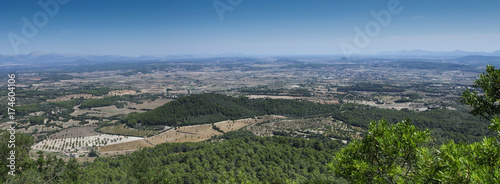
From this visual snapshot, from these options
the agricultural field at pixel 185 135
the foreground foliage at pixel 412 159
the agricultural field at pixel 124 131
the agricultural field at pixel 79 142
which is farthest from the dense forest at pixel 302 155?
the agricultural field at pixel 79 142

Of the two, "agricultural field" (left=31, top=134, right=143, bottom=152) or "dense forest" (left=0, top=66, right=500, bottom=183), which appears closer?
"dense forest" (left=0, top=66, right=500, bottom=183)

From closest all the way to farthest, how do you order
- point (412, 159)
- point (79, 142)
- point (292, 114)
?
1. point (412, 159)
2. point (79, 142)
3. point (292, 114)

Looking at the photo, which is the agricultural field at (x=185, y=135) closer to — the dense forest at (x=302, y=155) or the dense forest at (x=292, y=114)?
the dense forest at (x=292, y=114)

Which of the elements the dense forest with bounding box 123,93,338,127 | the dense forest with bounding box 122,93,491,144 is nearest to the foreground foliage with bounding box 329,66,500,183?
the dense forest with bounding box 122,93,491,144

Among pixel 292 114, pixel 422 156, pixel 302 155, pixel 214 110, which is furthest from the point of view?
pixel 292 114

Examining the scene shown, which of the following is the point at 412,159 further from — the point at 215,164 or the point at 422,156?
the point at 215,164

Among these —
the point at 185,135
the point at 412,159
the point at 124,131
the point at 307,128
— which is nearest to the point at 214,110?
the point at 185,135

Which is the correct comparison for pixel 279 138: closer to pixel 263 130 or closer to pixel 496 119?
pixel 263 130

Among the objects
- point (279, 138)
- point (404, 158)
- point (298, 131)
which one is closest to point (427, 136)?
point (404, 158)

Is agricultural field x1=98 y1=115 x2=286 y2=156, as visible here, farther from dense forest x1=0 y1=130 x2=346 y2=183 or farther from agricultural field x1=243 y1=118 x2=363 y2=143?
dense forest x1=0 y1=130 x2=346 y2=183

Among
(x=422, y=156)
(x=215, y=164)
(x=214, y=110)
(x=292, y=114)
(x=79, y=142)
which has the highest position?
(x=422, y=156)

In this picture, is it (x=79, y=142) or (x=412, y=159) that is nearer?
(x=412, y=159)
